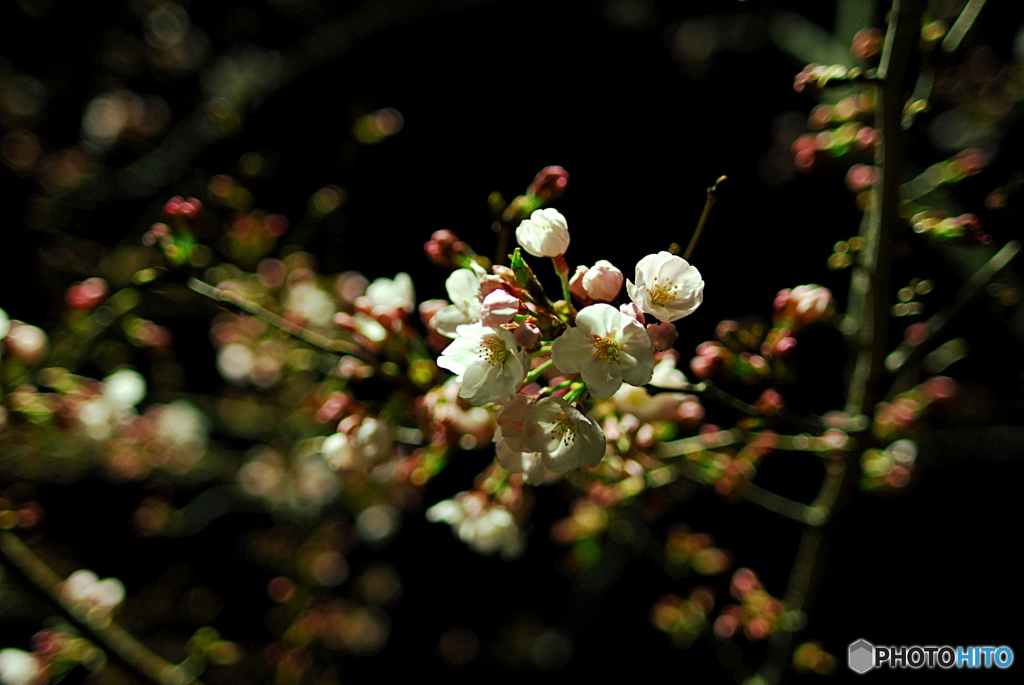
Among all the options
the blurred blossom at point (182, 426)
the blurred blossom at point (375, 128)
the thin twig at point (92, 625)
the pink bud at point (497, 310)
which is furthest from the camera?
the blurred blossom at point (182, 426)

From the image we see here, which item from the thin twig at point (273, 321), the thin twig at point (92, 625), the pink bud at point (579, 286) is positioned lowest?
the thin twig at point (92, 625)

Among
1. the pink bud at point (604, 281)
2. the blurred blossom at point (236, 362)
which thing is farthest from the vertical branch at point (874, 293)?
the blurred blossom at point (236, 362)

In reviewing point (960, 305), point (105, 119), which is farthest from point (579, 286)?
point (105, 119)

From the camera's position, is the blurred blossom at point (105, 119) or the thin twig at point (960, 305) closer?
the thin twig at point (960, 305)

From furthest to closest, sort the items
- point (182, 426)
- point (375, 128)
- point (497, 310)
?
point (182, 426), point (375, 128), point (497, 310)

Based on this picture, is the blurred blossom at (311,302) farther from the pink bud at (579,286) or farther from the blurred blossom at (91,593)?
the pink bud at (579,286)

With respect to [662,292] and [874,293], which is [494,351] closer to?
[662,292]
